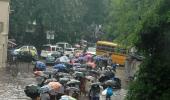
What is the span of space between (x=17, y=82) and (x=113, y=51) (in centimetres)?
2526

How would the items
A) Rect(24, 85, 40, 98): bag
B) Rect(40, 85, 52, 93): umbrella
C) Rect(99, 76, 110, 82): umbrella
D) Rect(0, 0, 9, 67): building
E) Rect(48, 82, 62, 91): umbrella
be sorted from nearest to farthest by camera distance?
Rect(40, 85, 52, 93): umbrella < Rect(48, 82, 62, 91): umbrella < Rect(24, 85, 40, 98): bag < Rect(99, 76, 110, 82): umbrella < Rect(0, 0, 9, 67): building

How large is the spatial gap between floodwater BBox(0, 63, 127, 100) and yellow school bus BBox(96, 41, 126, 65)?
10463mm

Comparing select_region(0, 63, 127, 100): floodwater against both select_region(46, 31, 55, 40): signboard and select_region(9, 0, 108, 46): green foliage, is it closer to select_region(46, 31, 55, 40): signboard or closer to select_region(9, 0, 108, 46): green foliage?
select_region(9, 0, 108, 46): green foliage

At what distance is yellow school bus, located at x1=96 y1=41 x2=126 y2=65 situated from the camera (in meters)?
57.9

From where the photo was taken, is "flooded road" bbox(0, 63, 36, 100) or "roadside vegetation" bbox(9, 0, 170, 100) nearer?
"roadside vegetation" bbox(9, 0, 170, 100)

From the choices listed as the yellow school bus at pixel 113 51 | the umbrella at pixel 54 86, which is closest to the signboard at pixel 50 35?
the yellow school bus at pixel 113 51

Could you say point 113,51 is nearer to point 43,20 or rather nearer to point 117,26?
point 117,26

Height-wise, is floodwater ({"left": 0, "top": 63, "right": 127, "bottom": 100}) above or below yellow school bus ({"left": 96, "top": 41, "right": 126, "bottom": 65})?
below

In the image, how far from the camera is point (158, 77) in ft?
46.7

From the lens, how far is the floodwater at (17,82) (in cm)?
3019

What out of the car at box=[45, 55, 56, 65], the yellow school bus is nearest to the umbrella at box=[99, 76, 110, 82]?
the car at box=[45, 55, 56, 65]

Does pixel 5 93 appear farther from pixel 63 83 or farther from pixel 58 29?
pixel 58 29

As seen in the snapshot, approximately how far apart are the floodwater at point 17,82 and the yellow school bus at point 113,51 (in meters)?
10.5

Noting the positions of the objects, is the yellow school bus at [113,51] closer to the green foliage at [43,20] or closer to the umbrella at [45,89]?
the green foliage at [43,20]
